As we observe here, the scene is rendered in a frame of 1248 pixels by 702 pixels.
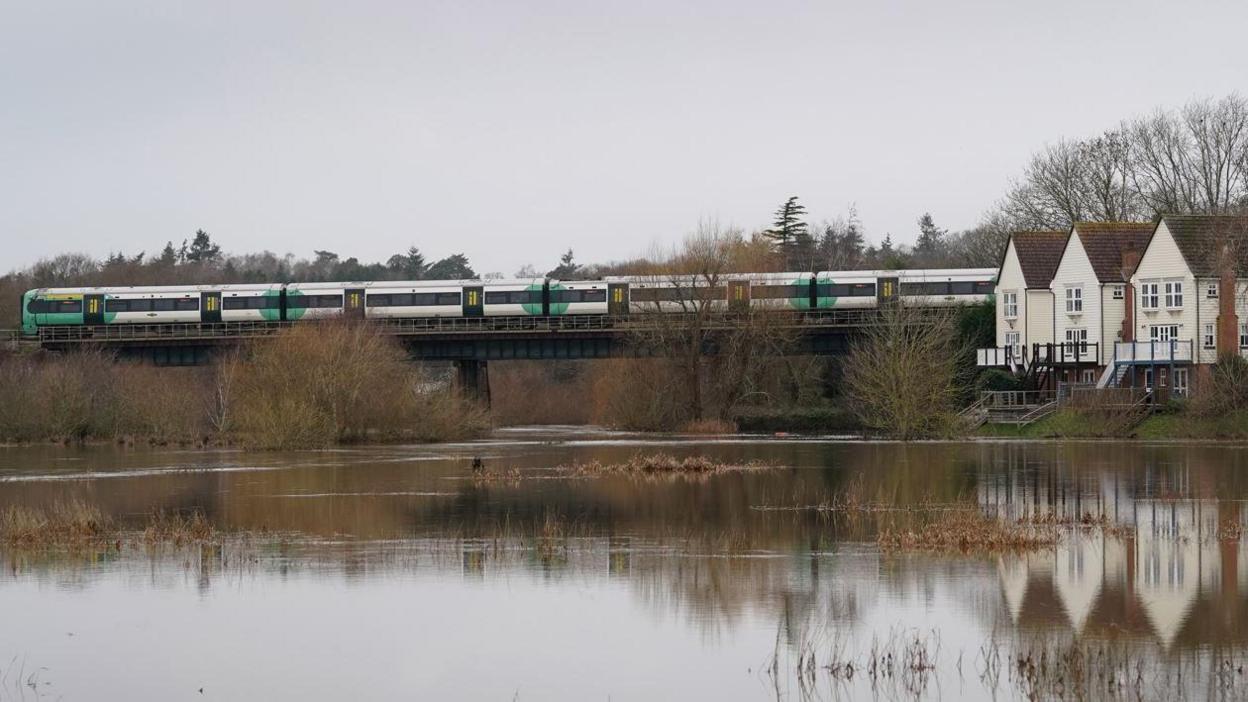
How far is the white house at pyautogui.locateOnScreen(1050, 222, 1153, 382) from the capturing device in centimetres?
7869

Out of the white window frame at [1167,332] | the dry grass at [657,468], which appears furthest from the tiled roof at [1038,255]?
the dry grass at [657,468]

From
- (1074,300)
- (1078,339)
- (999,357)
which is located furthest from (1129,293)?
(999,357)

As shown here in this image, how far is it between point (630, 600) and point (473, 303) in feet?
246

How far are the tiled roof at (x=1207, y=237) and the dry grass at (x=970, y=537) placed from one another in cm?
4595

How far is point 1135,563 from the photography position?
1014 inches

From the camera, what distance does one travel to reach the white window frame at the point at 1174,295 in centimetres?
7431

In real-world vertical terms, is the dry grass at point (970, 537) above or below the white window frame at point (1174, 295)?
below

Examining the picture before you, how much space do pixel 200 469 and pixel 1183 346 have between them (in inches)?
1777

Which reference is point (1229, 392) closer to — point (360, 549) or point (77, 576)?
point (360, 549)

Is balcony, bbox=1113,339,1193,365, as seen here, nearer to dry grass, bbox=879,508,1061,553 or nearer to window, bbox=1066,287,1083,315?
window, bbox=1066,287,1083,315

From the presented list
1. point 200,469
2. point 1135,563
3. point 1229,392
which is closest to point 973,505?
point 1135,563

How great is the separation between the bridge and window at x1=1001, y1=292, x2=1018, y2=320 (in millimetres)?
7908

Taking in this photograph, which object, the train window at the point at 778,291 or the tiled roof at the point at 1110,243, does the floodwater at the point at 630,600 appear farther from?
the train window at the point at 778,291

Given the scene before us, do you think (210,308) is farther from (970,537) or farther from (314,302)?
(970,537)
